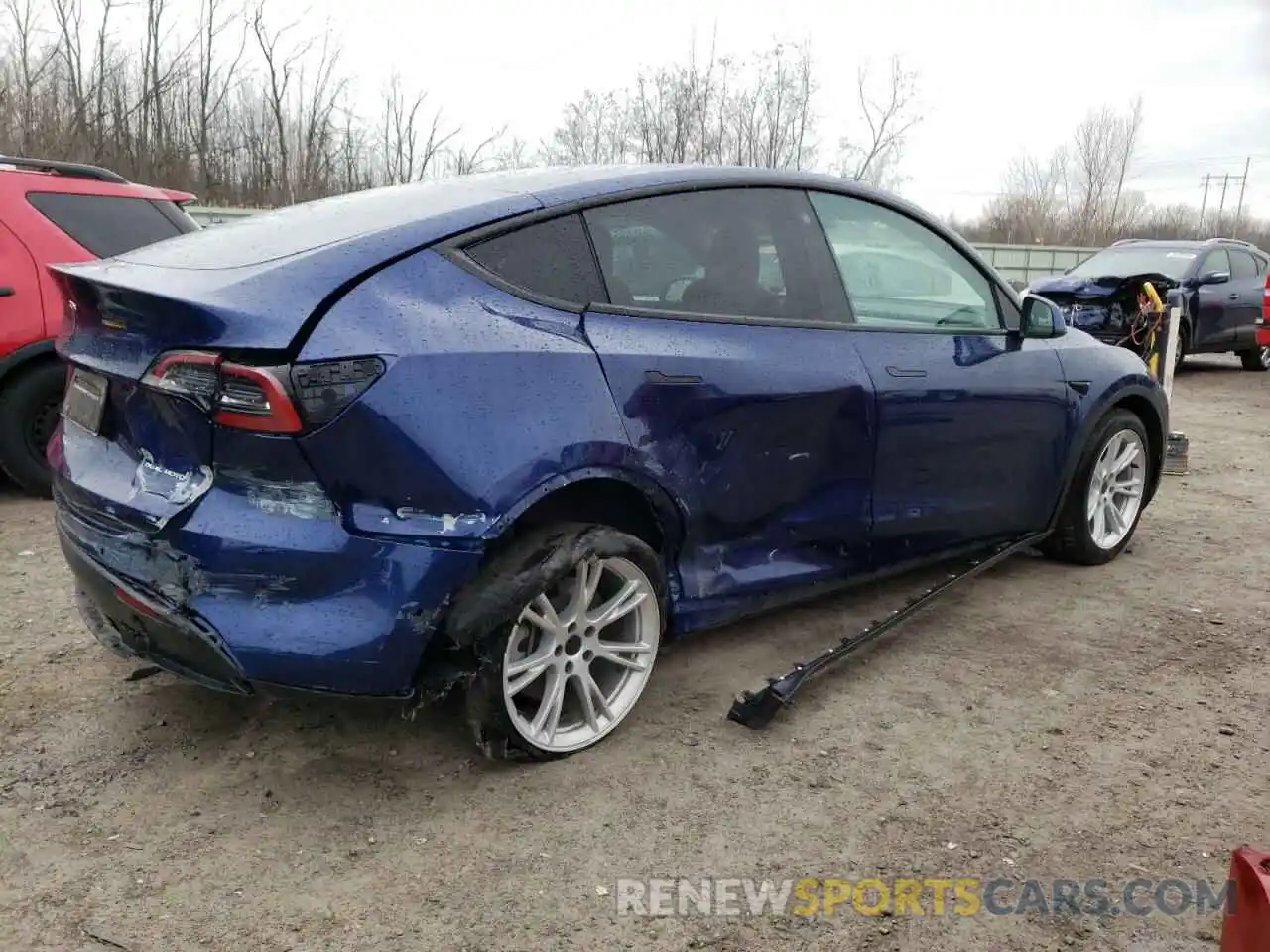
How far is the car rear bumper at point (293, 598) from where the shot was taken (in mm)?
2318

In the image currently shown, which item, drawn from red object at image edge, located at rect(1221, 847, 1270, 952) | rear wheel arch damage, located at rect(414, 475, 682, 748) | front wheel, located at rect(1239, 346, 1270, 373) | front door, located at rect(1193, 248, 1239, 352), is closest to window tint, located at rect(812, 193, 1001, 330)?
rear wheel arch damage, located at rect(414, 475, 682, 748)

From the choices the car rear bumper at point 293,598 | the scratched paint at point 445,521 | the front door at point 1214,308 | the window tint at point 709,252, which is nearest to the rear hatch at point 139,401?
the car rear bumper at point 293,598

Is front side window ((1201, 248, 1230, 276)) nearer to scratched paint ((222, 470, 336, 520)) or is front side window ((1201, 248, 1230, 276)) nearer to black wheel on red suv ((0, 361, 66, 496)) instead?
black wheel on red suv ((0, 361, 66, 496))

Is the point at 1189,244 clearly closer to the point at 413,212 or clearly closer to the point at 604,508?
the point at 604,508

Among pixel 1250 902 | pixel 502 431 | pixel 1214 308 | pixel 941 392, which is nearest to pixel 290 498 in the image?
pixel 502 431

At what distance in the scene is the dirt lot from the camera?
219 centimetres

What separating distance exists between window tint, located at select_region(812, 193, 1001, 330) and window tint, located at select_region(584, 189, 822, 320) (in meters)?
0.21

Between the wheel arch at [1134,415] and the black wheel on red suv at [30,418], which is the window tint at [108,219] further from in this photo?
the wheel arch at [1134,415]

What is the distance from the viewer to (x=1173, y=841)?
8.22ft

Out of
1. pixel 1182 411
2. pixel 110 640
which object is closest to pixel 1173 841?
pixel 110 640

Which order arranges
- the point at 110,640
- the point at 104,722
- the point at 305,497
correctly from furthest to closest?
the point at 104,722
the point at 110,640
the point at 305,497

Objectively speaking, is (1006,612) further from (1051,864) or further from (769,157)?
(769,157)

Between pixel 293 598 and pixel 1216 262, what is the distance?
1293 centimetres

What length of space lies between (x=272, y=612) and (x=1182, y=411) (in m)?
9.53
